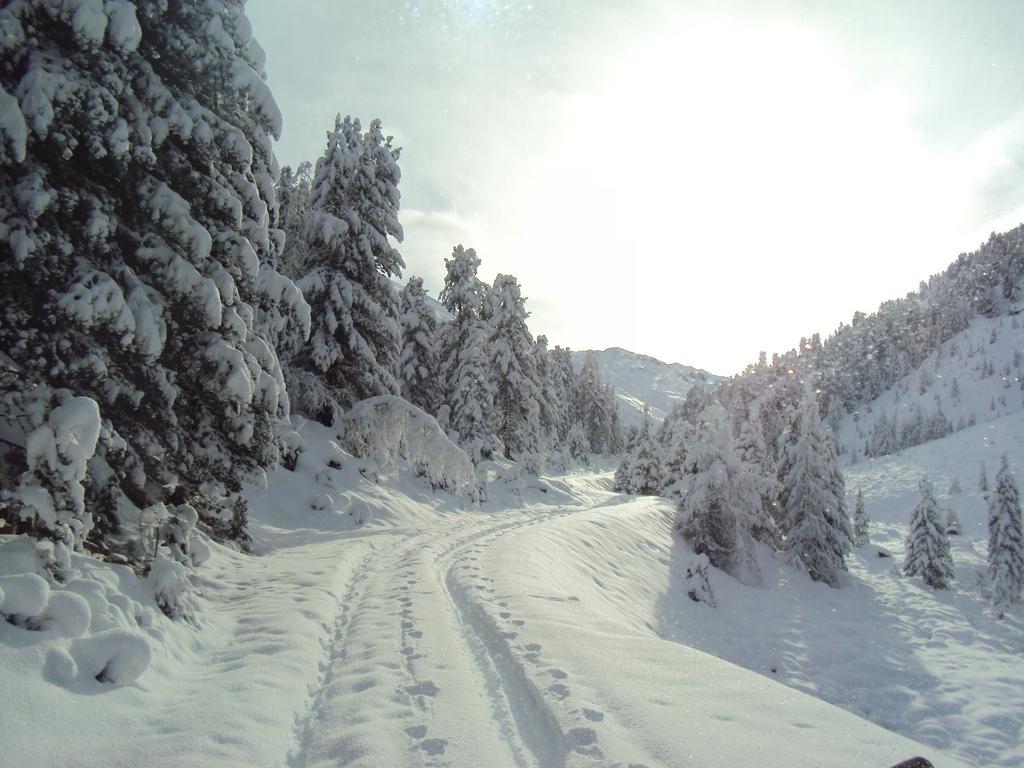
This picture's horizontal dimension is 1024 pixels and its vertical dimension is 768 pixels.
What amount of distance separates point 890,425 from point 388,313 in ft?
451

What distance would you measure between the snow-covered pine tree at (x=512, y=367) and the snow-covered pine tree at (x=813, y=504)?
15.5m

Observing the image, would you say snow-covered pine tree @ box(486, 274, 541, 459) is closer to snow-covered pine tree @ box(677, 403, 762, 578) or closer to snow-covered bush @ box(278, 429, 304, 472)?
snow-covered pine tree @ box(677, 403, 762, 578)

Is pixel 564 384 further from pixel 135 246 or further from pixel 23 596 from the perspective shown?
pixel 23 596

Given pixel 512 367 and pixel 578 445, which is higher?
pixel 512 367

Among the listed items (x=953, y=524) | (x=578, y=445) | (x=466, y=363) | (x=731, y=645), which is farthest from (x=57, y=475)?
(x=953, y=524)

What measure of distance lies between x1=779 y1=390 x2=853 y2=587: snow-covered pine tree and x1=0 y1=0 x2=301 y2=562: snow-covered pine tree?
28.2 meters

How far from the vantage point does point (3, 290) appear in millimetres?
6188

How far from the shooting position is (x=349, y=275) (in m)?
21.9

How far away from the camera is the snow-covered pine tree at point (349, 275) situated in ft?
68.3

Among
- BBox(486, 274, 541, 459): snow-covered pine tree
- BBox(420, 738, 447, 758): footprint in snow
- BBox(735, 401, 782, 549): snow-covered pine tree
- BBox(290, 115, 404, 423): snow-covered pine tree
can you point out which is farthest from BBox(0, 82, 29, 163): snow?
BBox(486, 274, 541, 459): snow-covered pine tree

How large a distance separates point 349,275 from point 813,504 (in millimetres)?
25913

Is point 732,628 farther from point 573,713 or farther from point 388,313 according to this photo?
point 388,313

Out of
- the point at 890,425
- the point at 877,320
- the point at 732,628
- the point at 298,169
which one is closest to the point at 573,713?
the point at 732,628

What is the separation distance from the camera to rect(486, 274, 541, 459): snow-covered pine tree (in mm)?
34812
